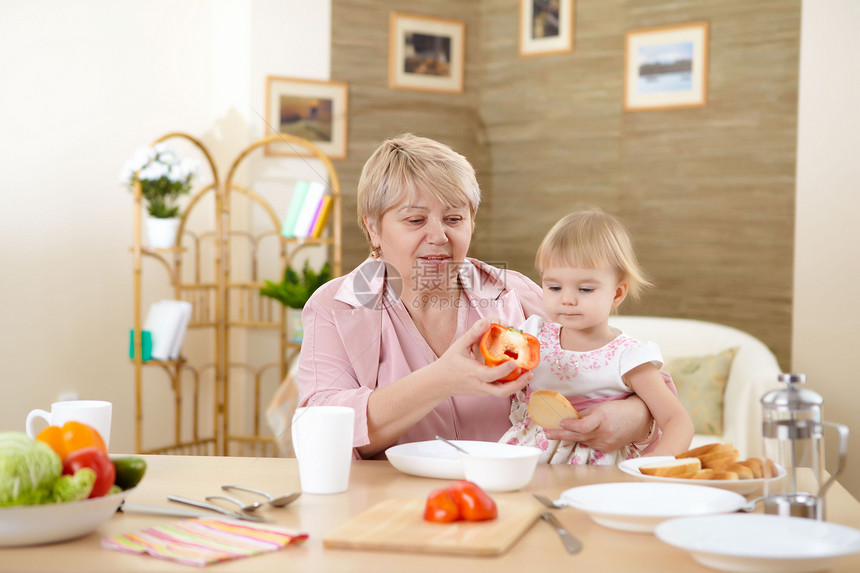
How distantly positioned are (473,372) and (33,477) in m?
0.68

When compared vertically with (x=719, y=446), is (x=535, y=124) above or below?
above

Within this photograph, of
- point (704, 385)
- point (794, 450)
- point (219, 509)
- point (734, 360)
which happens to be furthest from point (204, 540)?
point (734, 360)

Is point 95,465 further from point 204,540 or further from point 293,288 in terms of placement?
point 293,288

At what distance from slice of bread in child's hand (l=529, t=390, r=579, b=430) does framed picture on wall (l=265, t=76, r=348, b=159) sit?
3.11m

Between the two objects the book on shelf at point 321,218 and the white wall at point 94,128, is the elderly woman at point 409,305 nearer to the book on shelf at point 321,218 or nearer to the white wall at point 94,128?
the book on shelf at point 321,218

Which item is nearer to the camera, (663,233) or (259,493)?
(259,493)

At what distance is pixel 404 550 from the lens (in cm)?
99

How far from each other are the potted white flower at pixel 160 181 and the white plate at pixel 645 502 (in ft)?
9.91

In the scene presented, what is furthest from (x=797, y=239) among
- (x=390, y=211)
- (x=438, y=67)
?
(x=390, y=211)

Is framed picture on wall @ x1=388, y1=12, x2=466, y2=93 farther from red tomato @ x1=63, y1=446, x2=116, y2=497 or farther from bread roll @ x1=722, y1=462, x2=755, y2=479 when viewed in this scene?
red tomato @ x1=63, y1=446, x2=116, y2=497

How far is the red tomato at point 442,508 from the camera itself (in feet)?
3.54

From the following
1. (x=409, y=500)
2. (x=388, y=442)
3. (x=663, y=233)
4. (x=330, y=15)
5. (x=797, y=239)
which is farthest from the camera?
(x=330, y=15)

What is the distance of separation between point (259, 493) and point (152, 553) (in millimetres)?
265

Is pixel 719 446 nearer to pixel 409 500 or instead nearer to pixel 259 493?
pixel 409 500
